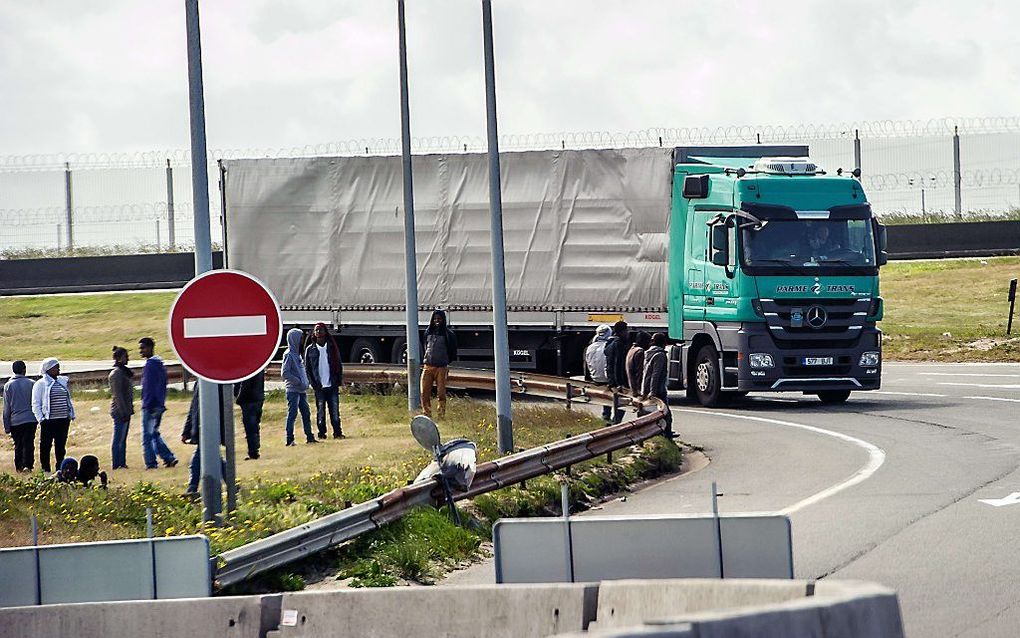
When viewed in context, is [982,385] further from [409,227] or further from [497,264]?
[497,264]

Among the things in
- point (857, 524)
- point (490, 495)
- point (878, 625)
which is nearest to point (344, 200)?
point (490, 495)

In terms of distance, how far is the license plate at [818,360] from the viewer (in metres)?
25.1

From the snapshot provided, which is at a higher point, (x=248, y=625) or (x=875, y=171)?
(x=875, y=171)

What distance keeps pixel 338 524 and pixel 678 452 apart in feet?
25.7

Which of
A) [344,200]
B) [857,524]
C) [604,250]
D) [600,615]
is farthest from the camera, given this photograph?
[344,200]

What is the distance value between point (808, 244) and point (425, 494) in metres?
13.0

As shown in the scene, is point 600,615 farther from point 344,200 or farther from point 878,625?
point 344,200

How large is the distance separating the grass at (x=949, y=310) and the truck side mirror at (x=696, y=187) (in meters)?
12.9

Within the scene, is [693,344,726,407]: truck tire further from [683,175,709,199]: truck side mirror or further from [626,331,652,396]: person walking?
[626,331,652,396]: person walking

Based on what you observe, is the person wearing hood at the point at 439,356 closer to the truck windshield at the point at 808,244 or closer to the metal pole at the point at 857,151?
the truck windshield at the point at 808,244

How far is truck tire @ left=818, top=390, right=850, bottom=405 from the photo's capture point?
27198 mm

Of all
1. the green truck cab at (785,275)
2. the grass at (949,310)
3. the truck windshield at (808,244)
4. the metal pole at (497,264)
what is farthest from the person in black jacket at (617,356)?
the grass at (949,310)

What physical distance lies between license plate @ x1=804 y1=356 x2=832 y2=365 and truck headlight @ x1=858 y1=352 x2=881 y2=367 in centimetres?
55

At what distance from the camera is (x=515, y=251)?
1126 inches
